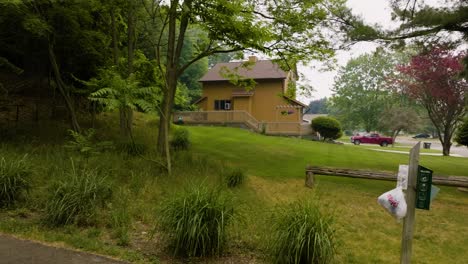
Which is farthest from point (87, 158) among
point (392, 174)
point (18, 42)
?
point (392, 174)

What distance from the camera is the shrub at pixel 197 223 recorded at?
428 cm

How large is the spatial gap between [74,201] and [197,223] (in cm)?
218

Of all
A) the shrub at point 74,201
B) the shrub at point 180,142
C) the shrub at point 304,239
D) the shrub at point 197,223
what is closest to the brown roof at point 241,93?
the shrub at point 180,142

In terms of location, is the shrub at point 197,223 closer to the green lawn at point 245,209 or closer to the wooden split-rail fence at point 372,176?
the green lawn at point 245,209

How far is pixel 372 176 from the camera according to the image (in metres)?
9.47

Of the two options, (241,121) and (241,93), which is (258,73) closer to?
(241,93)

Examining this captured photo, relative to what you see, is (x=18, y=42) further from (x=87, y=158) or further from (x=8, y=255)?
(x=8, y=255)

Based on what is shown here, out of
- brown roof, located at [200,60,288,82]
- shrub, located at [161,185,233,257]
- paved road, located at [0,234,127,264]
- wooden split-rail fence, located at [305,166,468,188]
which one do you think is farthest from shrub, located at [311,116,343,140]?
paved road, located at [0,234,127,264]

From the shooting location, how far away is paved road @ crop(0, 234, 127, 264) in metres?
3.89

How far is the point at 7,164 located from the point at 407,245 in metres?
6.42

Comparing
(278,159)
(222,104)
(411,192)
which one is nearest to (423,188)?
(411,192)

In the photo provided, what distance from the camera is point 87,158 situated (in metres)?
8.23

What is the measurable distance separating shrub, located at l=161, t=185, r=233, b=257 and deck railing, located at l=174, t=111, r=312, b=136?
21.5 metres

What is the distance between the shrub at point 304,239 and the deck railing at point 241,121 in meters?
21.7
